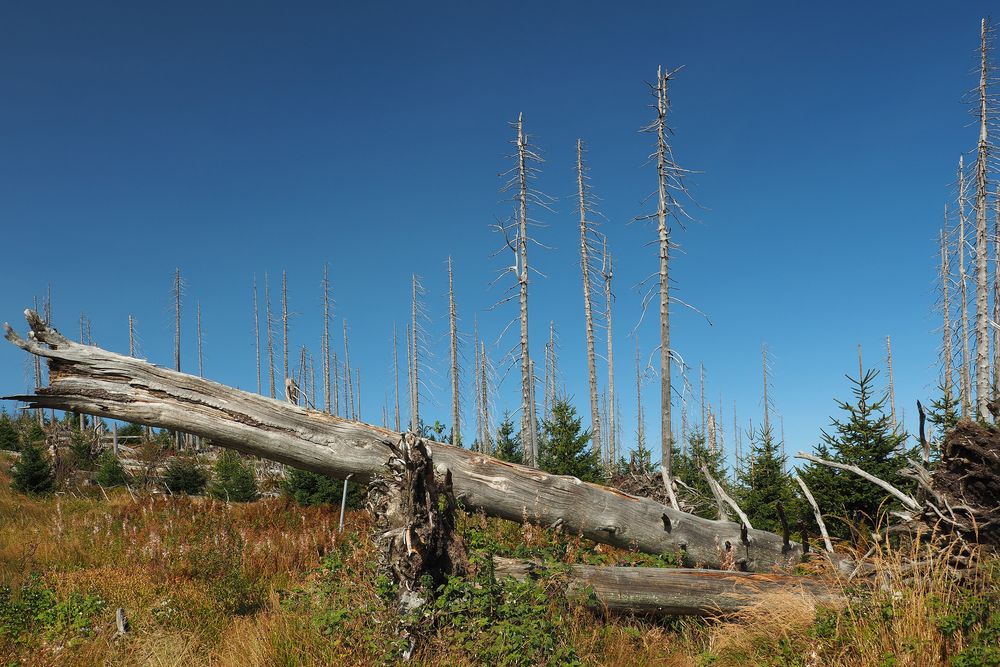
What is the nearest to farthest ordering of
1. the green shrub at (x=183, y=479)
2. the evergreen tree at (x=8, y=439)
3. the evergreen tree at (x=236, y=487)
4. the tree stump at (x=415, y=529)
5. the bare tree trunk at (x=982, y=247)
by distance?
the tree stump at (x=415, y=529) → the evergreen tree at (x=236, y=487) → the green shrub at (x=183, y=479) → the bare tree trunk at (x=982, y=247) → the evergreen tree at (x=8, y=439)

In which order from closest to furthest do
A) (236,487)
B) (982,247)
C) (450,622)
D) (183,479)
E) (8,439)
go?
(450,622) → (236,487) → (183,479) → (982,247) → (8,439)

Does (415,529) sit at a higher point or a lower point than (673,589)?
higher

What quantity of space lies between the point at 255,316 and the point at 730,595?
133ft

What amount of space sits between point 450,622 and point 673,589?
248cm

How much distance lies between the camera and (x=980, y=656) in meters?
3.82

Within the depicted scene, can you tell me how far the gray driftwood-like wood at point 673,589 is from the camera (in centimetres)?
577

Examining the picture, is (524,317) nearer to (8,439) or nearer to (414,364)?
(414,364)

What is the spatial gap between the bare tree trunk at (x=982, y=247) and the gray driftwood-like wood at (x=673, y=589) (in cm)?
1765

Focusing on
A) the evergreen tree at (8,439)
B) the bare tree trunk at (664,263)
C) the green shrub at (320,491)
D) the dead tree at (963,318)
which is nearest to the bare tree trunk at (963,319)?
the dead tree at (963,318)

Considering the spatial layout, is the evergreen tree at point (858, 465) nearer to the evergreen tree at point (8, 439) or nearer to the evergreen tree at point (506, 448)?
the evergreen tree at point (506, 448)

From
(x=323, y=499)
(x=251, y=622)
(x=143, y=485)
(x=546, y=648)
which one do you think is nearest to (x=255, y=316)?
(x=143, y=485)

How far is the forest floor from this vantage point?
4.27 meters

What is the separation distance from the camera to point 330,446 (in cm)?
655

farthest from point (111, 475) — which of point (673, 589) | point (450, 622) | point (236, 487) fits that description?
point (673, 589)
